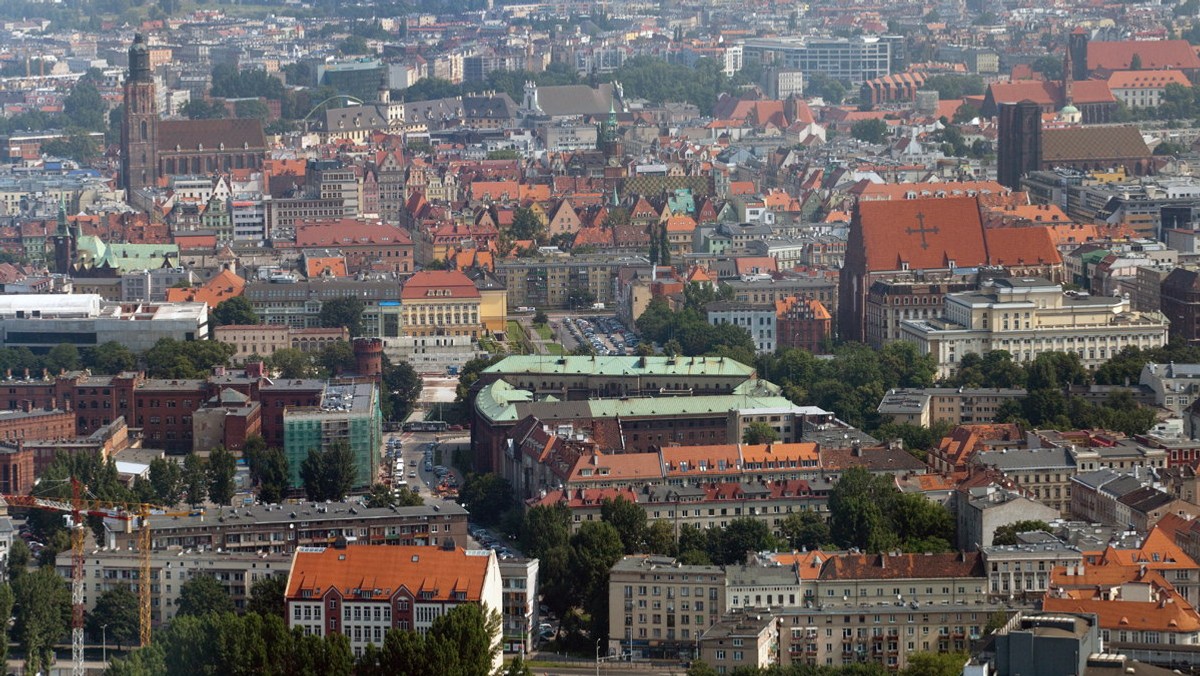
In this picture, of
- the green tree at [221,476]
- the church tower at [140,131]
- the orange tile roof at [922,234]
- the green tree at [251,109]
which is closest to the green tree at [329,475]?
the green tree at [221,476]

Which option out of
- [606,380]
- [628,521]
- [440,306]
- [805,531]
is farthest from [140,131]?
[805,531]

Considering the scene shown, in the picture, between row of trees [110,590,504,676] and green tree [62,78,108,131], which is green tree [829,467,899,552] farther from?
green tree [62,78,108,131]

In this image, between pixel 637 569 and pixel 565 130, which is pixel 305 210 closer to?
pixel 565 130

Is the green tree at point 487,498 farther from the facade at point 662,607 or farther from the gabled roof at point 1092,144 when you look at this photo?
the gabled roof at point 1092,144

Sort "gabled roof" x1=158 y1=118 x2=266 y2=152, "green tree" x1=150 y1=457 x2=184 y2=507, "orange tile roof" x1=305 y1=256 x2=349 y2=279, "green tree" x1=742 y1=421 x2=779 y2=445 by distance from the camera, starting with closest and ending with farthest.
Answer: "green tree" x1=150 y1=457 x2=184 y2=507
"green tree" x1=742 y1=421 x2=779 y2=445
"orange tile roof" x1=305 y1=256 x2=349 y2=279
"gabled roof" x1=158 y1=118 x2=266 y2=152

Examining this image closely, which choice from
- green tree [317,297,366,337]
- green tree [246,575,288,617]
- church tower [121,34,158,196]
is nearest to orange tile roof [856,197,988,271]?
green tree [317,297,366,337]

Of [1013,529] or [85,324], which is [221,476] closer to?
[1013,529]
